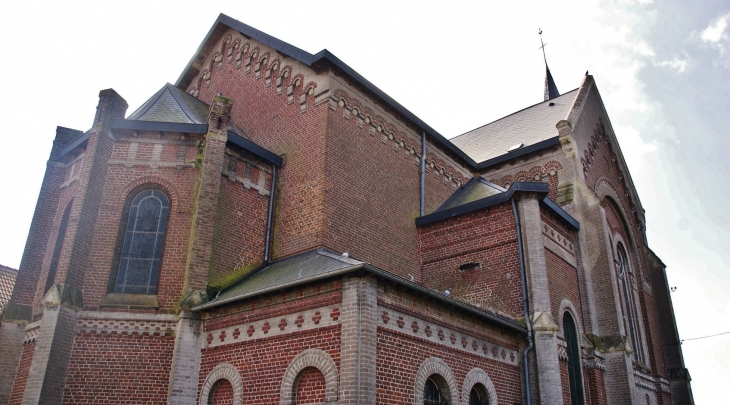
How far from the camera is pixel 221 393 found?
11461mm

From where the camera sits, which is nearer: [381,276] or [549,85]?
[381,276]

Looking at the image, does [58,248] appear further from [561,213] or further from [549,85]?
[549,85]

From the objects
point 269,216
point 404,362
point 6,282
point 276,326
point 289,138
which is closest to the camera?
point 404,362

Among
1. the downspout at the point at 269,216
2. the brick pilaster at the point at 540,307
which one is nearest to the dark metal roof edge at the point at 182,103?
the downspout at the point at 269,216

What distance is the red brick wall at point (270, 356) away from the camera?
9.97 m

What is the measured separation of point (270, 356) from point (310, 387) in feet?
3.83

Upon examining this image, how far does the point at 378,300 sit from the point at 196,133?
22.2 ft

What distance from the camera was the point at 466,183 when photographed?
20906 millimetres

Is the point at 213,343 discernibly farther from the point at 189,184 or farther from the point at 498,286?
the point at 498,286

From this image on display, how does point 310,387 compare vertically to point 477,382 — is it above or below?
below

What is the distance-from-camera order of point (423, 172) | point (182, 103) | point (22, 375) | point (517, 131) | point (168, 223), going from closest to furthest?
point (22, 375)
point (168, 223)
point (182, 103)
point (423, 172)
point (517, 131)

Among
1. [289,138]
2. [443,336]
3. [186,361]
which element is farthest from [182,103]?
[443,336]

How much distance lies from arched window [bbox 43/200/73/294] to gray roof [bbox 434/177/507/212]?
428 inches

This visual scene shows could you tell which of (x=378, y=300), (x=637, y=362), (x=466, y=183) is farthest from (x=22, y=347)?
(x=637, y=362)
